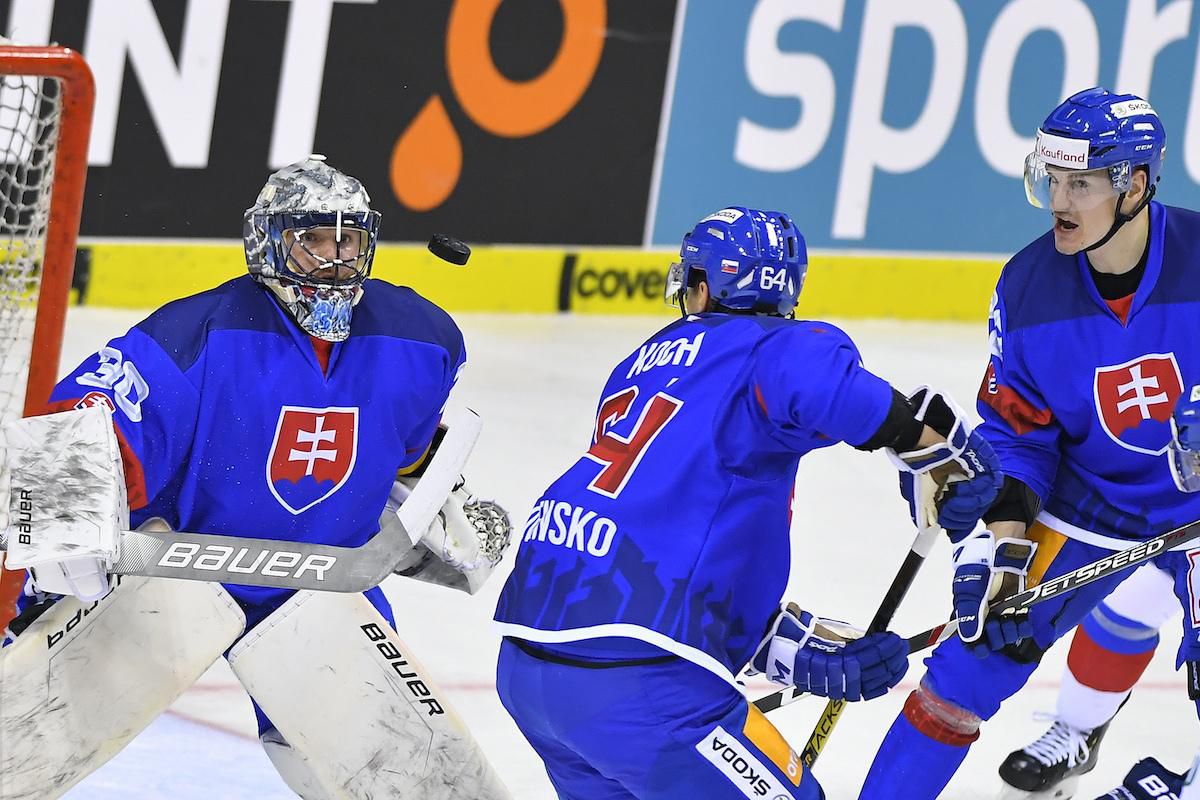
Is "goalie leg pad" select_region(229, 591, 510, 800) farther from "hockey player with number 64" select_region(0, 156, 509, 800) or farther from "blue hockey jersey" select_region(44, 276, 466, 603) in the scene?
"blue hockey jersey" select_region(44, 276, 466, 603)

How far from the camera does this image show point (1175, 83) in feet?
27.4

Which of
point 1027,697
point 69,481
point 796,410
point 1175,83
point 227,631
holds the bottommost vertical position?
point 1027,697

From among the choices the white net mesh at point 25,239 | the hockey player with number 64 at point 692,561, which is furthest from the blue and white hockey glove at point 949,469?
the white net mesh at point 25,239

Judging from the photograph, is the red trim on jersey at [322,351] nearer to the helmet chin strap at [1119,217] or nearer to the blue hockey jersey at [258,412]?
the blue hockey jersey at [258,412]

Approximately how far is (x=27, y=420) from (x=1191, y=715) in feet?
8.99

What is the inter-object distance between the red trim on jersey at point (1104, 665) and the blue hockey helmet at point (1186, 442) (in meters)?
0.70

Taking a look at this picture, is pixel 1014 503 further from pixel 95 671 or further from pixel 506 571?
pixel 506 571

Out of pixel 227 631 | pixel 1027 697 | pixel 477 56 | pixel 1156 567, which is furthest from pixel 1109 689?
pixel 477 56

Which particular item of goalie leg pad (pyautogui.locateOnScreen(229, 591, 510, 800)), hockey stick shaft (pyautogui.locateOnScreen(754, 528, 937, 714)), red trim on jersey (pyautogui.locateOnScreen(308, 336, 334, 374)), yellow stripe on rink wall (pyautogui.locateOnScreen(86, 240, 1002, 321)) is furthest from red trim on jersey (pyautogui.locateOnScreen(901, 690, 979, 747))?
yellow stripe on rink wall (pyautogui.locateOnScreen(86, 240, 1002, 321))

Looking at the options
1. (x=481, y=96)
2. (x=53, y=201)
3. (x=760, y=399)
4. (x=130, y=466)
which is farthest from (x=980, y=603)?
(x=481, y=96)

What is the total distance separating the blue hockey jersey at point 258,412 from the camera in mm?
3016

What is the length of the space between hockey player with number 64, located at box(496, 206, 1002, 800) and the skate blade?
3.65ft

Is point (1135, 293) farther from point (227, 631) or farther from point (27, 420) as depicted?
point (27, 420)

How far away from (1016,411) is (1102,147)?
47 centimetres
